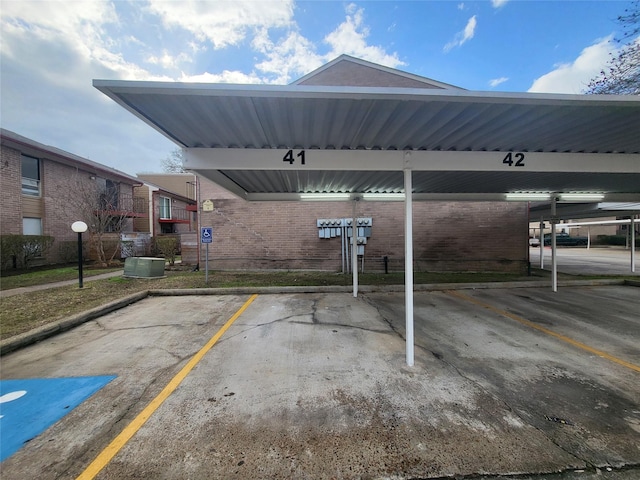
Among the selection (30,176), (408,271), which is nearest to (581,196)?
(408,271)

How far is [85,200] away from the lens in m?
13.1

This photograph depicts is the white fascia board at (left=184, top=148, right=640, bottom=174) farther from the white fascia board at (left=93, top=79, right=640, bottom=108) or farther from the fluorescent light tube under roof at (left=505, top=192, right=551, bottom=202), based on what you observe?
the fluorescent light tube under roof at (left=505, top=192, right=551, bottom=202)

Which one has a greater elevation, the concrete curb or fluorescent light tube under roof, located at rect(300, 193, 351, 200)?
fluorescent light tube under roof, located at rect(300, 193, 351, 200)

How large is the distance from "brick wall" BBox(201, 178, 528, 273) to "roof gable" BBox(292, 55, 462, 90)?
18.5 feet

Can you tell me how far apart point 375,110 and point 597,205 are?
484 inches

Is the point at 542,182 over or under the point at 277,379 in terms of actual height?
A: over

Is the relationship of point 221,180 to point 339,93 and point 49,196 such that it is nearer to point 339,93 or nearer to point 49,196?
point 339,93

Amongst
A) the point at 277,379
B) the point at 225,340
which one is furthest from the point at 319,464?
the point at 225,340

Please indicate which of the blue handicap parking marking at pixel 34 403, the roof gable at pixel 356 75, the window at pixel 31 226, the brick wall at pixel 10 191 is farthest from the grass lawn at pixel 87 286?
the roof gable at pixel 356 75

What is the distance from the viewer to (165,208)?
25078 mm

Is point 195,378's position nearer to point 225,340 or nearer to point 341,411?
point 225,340

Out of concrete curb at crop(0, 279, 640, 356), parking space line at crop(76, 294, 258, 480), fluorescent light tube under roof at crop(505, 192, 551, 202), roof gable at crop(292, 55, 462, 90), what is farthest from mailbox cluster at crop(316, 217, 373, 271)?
parking space line at crop(76, 294, 258, 480)

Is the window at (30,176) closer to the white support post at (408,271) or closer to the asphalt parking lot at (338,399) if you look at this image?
the asphalt parking lot at (338,399)

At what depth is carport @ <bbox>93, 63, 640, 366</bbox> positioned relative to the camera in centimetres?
285
